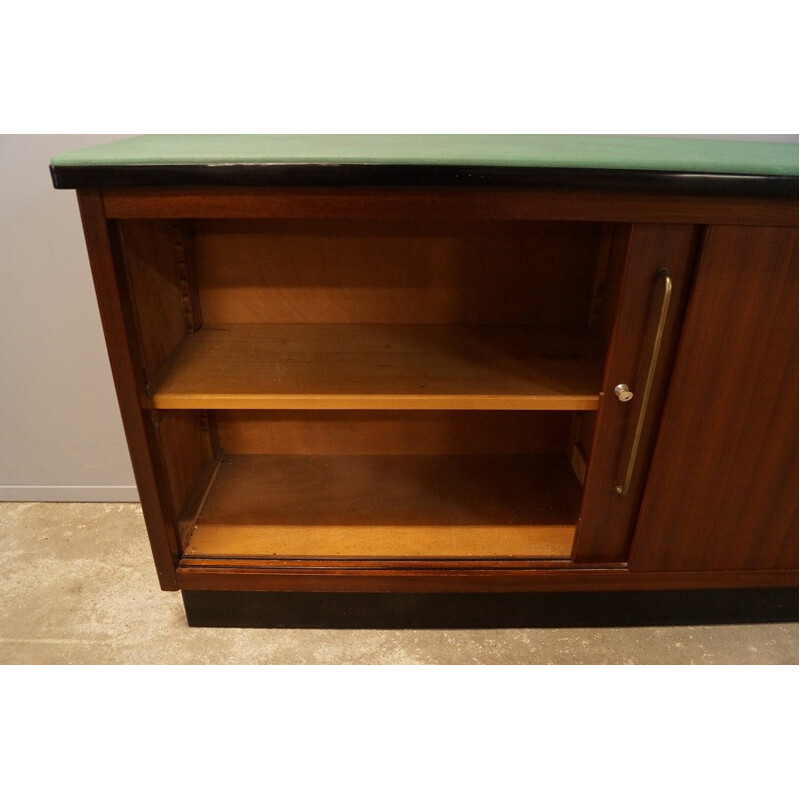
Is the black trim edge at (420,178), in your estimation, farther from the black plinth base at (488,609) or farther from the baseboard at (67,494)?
the baseboard at (67,494)

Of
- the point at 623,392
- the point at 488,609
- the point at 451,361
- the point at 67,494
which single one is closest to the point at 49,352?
the point at 67,494

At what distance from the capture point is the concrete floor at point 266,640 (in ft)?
3.96

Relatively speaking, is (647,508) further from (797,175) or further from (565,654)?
(797,175)

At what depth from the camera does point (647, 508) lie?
1.10 metres

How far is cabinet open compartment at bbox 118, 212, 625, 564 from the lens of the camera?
44.5 inches

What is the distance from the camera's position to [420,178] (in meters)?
0.84

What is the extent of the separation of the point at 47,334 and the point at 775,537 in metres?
1.78

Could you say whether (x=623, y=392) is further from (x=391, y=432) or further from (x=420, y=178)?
(x=391, y=432)

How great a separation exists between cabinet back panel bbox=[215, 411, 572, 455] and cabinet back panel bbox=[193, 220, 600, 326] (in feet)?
0.86

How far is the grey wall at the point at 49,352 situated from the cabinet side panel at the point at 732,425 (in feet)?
1.82

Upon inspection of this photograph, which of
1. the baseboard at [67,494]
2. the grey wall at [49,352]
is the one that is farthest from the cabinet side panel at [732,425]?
the baseboard at [67,494]

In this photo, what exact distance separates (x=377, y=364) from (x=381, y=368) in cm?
2

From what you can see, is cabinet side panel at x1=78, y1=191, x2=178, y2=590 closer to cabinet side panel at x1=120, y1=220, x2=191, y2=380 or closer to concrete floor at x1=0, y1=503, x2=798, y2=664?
cabinet side panel at x1=120, y1=220, x2=191, y2=380

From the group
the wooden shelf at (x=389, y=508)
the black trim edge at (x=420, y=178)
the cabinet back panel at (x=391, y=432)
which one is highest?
the black trim edge at (x=420, y=178)
